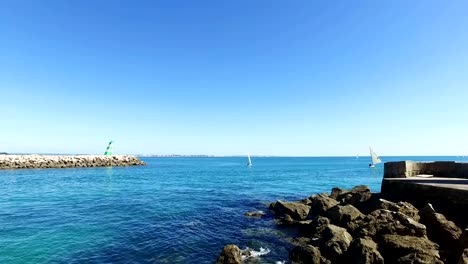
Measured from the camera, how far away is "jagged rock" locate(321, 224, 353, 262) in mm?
12344

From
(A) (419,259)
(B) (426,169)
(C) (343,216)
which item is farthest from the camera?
(B) (426,169)

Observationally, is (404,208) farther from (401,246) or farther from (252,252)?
(252,252)

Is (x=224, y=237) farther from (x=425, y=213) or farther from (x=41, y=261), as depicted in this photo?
(x=425, y=213)

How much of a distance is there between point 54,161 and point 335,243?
284 ft

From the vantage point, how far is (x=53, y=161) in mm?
78750

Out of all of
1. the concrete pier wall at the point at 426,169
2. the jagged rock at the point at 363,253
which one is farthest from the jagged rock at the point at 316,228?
the concrete pier wall at the point at 426,169

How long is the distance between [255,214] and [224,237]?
6.26 m

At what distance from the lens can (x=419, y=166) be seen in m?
23.0

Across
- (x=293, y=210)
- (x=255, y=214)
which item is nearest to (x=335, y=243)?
(x=293, y=210)

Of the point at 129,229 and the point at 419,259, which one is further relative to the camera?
the point at 129,229

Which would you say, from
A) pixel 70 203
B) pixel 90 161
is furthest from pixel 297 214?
pixel 90 161

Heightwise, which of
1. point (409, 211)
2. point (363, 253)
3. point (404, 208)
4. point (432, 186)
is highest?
point (432, 186)

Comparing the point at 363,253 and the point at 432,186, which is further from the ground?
the point at 432,186

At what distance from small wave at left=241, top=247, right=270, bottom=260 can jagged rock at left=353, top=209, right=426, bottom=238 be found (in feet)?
15.9
